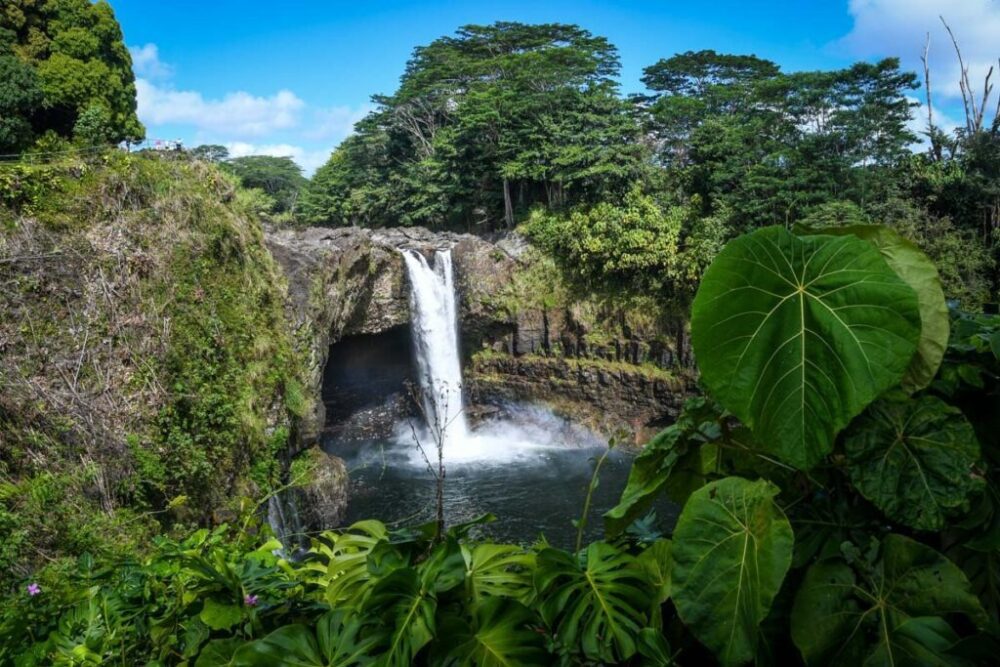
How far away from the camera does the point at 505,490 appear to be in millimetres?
11391

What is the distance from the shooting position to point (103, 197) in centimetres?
638

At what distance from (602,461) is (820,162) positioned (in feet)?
47.1

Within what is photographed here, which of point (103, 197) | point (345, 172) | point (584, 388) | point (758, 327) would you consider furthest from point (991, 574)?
point (345, 172)

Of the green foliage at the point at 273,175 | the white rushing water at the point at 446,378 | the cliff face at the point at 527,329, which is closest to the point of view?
the cliff face at the point at 527,329

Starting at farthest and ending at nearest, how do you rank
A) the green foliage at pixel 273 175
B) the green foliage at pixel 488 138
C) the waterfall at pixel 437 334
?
1. the green foliage at pixel 273 175
2. the green foliage at pixel 488 138
3. the waterfall at pixel 437 334

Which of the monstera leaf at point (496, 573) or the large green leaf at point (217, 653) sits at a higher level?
the monstera leaf at point (496, 573)

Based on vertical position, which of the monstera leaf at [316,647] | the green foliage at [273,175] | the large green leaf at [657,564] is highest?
the green foliage at [273,175]

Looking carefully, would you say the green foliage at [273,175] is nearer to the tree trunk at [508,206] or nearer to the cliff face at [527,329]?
the tree trunk at [508,206]

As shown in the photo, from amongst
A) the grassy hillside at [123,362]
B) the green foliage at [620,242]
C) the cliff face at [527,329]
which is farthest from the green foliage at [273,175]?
the grassy hillside at [123,362]

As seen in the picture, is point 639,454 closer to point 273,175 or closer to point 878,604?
point 878,604

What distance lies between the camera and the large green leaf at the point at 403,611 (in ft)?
3.08

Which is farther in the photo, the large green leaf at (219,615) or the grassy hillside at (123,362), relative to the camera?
the grassy hillside at (123,362)

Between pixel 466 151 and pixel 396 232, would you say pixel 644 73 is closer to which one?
pixel 466 151

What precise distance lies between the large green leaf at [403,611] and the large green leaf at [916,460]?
68cm
